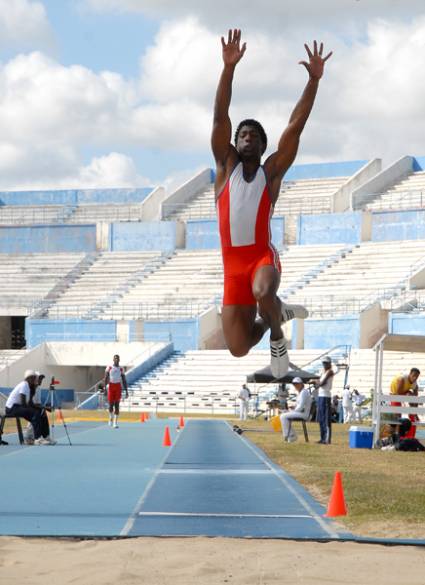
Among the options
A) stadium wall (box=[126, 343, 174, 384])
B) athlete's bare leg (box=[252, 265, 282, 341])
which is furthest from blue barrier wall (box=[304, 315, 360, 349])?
athlete's bare leg (box=[252, 265, 282, 341])

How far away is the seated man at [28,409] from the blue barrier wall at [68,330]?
94.0 ft

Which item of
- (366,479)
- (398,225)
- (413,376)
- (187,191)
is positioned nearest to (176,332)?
(398,225)

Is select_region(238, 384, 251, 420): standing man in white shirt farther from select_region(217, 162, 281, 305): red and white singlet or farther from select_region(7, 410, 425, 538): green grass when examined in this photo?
select_region(217, 162, 281, 305): red and white singlet

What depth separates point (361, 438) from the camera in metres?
19.2

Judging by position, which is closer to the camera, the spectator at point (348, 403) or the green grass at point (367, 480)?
the green grass at point (367, 480)

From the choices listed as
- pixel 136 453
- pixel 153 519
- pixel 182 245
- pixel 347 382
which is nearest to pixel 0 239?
pixel 182 245

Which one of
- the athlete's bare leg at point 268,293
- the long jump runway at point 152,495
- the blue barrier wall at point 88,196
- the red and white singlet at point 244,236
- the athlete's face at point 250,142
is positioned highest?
the blue barrier wall at point 88,196

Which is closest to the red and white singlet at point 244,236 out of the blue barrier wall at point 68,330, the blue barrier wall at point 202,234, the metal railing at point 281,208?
the blue barrier wall at point 68,330

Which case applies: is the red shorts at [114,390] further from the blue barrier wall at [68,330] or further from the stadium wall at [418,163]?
the stadium wall at [418,163]

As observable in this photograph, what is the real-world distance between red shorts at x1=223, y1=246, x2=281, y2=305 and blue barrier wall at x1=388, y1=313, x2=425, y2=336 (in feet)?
110

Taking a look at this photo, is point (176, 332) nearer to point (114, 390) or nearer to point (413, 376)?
point (114, 390)

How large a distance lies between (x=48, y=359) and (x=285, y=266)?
39.1 ft

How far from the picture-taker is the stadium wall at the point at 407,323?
40375 millimetres

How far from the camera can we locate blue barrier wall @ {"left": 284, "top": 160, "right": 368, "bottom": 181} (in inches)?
2275
